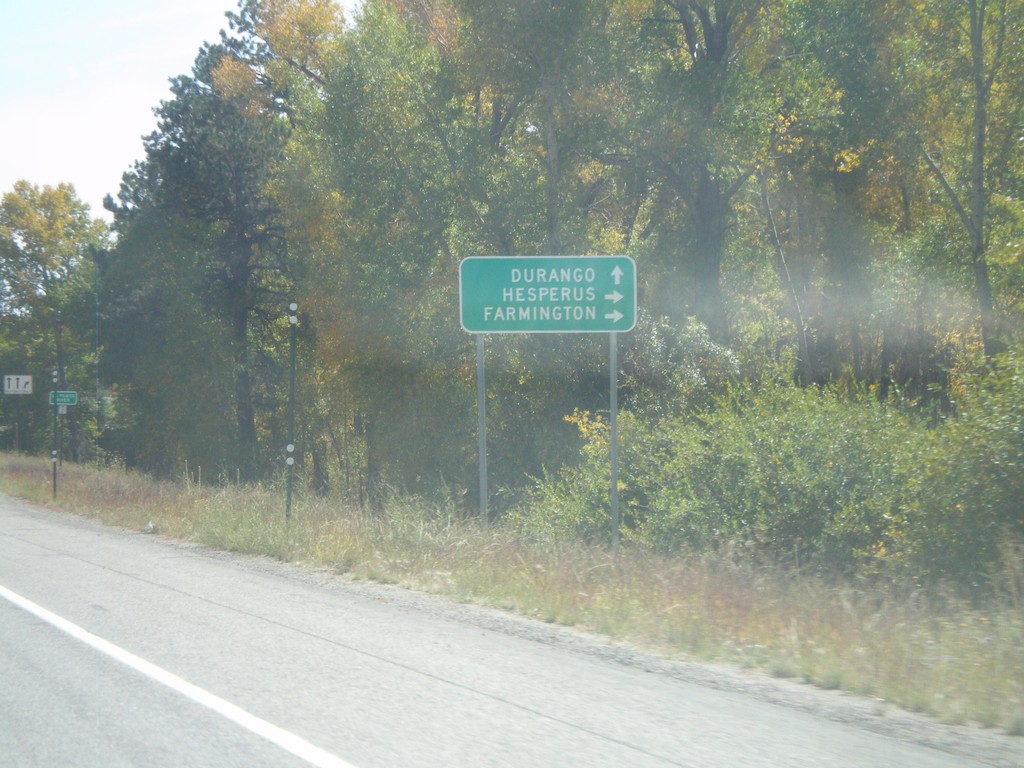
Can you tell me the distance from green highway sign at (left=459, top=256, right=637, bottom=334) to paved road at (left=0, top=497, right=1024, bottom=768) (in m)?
4.84

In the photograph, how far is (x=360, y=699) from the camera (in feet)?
22.8

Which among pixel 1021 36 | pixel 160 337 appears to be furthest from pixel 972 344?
pixel 160 337

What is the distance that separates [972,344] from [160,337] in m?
34.1

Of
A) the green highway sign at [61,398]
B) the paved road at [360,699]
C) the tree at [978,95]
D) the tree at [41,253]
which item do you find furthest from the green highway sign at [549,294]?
the tree at [41,253]

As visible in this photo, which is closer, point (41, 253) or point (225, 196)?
point (225, 196)

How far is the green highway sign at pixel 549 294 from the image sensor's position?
1430cm

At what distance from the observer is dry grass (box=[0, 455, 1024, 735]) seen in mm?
7238

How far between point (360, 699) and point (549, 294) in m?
8.42

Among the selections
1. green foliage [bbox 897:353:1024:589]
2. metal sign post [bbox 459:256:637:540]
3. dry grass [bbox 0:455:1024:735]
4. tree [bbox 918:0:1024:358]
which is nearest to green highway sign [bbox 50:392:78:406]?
dry grass [bbox 0:455:1024:735]

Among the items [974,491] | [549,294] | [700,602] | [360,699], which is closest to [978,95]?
[549,294]

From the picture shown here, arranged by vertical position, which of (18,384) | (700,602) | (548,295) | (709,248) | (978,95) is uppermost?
(978,95)

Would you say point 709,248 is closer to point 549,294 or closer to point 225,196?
point 549,294

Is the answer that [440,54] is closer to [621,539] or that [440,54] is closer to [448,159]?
[448,159]

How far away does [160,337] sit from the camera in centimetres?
4603
